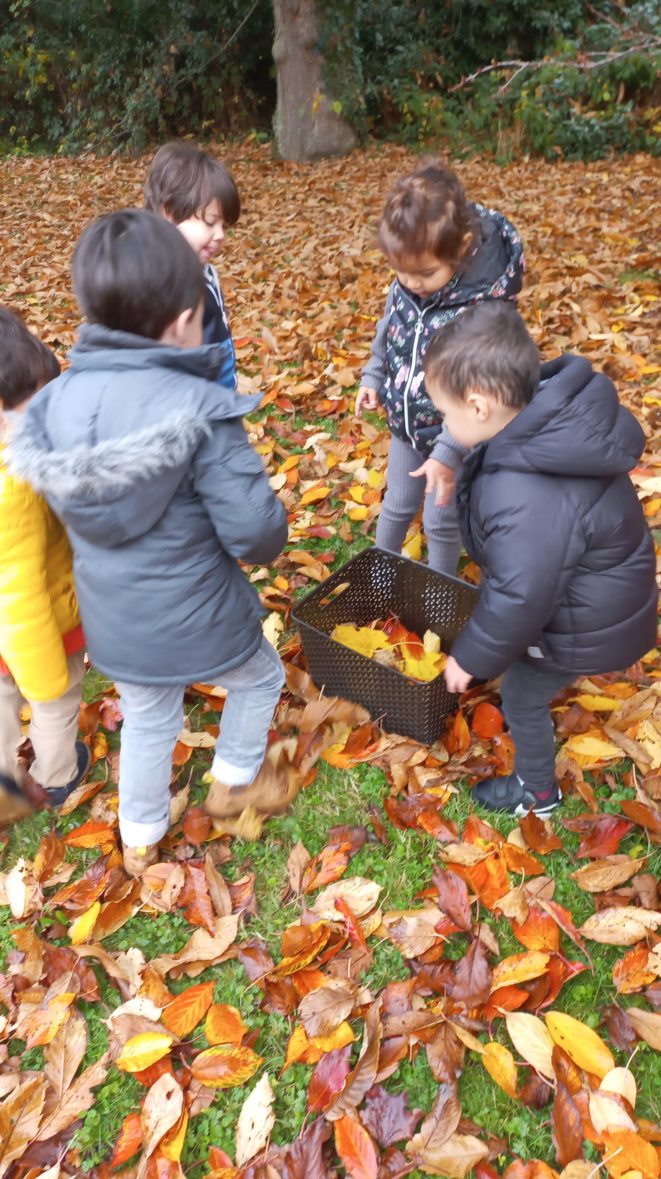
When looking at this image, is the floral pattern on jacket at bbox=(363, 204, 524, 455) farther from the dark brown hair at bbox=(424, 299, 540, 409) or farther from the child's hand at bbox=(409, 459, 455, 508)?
the dark brown hair at bbox=(424, 299, 540, 409)

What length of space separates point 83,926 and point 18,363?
1.40 meters

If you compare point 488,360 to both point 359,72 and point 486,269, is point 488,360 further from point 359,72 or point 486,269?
point 359,72

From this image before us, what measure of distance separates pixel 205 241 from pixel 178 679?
1.36 metres

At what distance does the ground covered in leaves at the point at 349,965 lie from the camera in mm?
1651

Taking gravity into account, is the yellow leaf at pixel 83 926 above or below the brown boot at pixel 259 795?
below

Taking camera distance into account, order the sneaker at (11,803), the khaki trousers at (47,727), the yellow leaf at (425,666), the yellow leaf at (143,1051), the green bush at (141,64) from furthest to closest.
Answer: the green bush at (141,64), the yellow leaf at (425,666), the sneaker at (11,803), the khaki trousers at (47,727), the yellow leaf at (143,1051)

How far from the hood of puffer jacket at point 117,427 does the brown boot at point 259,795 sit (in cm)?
99

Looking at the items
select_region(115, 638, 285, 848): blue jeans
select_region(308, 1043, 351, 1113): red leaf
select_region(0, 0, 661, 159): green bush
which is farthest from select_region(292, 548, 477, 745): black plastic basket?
select_region(0, 0, 661, 159): green bush

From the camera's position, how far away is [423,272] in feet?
6.91

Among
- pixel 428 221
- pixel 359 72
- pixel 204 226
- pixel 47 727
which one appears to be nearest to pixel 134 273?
pixel 428 221

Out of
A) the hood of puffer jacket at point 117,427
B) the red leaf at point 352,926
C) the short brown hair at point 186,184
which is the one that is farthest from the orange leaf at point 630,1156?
the short brown hair at point 186,184

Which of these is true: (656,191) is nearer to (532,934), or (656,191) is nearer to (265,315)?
(265,315)

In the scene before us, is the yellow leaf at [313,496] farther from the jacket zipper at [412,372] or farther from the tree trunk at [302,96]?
the tree trunk at [302,96]

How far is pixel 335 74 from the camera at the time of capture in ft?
33.7
